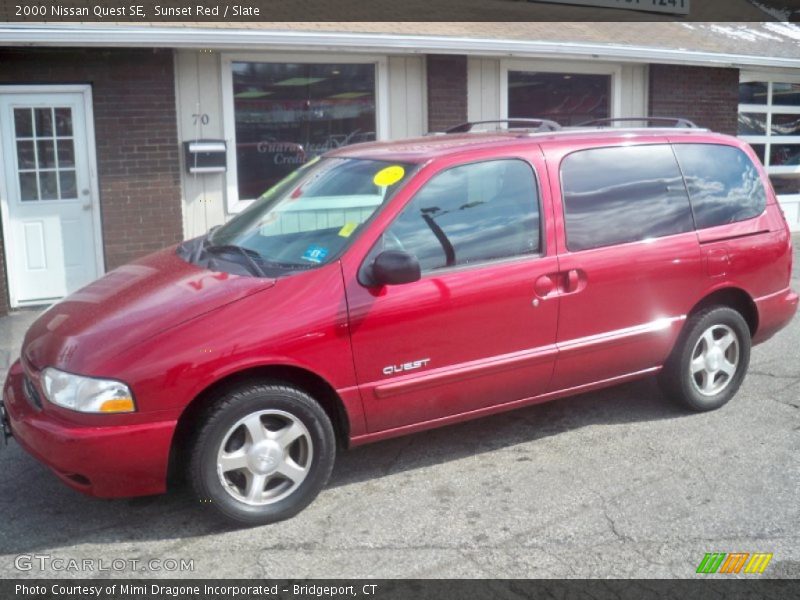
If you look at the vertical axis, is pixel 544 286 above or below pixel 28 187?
below

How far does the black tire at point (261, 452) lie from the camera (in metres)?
3.98

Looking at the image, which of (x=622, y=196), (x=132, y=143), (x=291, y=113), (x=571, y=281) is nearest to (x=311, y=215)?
(x=571, y=281)

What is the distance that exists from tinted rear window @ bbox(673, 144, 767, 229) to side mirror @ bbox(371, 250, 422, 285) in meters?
2.11

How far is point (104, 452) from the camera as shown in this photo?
12.5 feet

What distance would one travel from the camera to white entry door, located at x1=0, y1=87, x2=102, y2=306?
883 cm

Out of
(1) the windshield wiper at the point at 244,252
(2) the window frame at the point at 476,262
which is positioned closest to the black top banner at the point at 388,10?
(1) the windshield wiper at the point at 244,252

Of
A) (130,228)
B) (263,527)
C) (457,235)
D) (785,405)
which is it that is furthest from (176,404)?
(130,228)

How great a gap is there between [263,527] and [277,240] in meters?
1.51

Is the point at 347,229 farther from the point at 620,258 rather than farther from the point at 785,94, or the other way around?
the point at 785,94

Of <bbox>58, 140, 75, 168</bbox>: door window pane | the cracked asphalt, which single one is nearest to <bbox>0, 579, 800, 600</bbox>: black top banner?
the cracked asphalt

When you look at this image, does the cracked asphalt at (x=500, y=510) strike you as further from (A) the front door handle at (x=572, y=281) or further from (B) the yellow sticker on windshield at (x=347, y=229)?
(B) the yellow sticker on windshield at (x=347, y=229)

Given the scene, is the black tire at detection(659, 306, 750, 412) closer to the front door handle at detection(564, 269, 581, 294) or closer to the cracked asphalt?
the cracked asphalt

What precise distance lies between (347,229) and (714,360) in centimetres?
257

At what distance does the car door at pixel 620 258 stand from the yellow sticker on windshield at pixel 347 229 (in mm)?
1150
